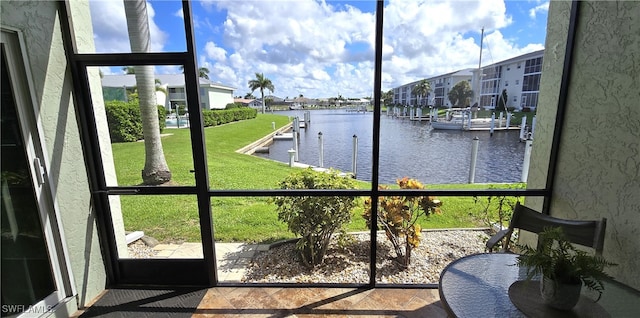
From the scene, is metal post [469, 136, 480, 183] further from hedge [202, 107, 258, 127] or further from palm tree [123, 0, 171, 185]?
palm tree [123, 0, 171, 185]

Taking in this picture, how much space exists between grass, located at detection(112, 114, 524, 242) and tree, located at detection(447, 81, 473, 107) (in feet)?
4.38

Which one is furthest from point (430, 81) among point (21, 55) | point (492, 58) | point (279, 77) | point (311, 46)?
point (21, 55)

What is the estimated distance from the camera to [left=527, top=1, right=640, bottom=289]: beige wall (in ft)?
5.18

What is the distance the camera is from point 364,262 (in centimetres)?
293

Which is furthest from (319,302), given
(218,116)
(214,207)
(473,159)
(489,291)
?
(473,159)

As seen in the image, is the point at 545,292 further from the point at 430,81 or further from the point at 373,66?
the point at 430,81

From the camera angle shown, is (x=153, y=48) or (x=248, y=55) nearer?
(x=153, y=48)

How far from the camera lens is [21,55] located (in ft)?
5.61

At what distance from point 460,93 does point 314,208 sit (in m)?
2.96

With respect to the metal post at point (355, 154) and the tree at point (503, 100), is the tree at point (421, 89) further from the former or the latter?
the metal post at point (355, 154)

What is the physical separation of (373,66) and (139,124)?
206cm

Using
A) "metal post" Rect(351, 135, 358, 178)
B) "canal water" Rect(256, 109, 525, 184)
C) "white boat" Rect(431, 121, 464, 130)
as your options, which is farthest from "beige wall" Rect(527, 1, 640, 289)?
"white boat" Rect(431, 121, 464, 130)

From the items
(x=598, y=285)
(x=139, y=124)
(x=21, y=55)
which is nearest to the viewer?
(x=598, y=285)

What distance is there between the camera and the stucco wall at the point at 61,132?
177cm
